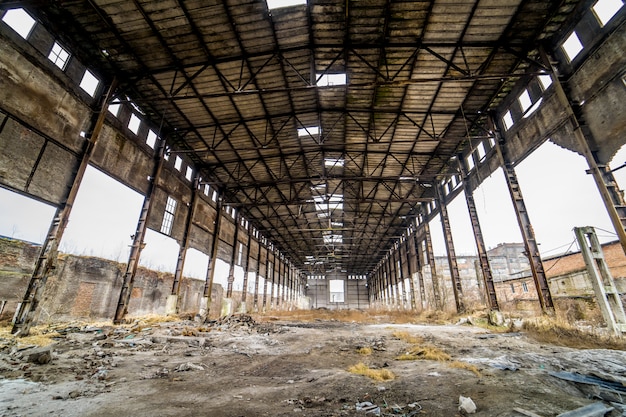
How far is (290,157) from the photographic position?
16.3 m

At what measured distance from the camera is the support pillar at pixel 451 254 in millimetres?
15485

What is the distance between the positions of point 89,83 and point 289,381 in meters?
12.6

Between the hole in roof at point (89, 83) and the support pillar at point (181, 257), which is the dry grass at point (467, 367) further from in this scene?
the hole in roof at point (89, 83)

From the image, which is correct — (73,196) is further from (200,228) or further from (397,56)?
(397,56)

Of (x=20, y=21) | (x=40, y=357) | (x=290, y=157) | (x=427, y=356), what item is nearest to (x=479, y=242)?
(x=427, y=356)

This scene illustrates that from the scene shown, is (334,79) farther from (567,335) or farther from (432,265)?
(432,265)

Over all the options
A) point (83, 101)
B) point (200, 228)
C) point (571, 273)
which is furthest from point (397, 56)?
point (571, 273)

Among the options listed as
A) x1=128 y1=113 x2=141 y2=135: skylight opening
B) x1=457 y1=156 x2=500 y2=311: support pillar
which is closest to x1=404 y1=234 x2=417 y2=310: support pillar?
x1=457 y1=156 x2=500 y2=311: support pillar

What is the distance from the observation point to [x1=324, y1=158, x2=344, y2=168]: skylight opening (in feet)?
53.8

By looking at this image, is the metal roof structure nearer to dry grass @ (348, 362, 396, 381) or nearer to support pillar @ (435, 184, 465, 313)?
support pillar @ (435, 184, 465, 313)

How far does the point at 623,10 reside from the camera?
707cm

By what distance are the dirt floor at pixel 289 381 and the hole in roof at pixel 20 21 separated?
8692mm

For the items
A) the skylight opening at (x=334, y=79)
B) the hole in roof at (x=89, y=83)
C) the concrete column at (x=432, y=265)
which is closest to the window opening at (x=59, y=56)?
the hole in roof at (x=89, y=83)

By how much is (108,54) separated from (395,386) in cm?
1345
